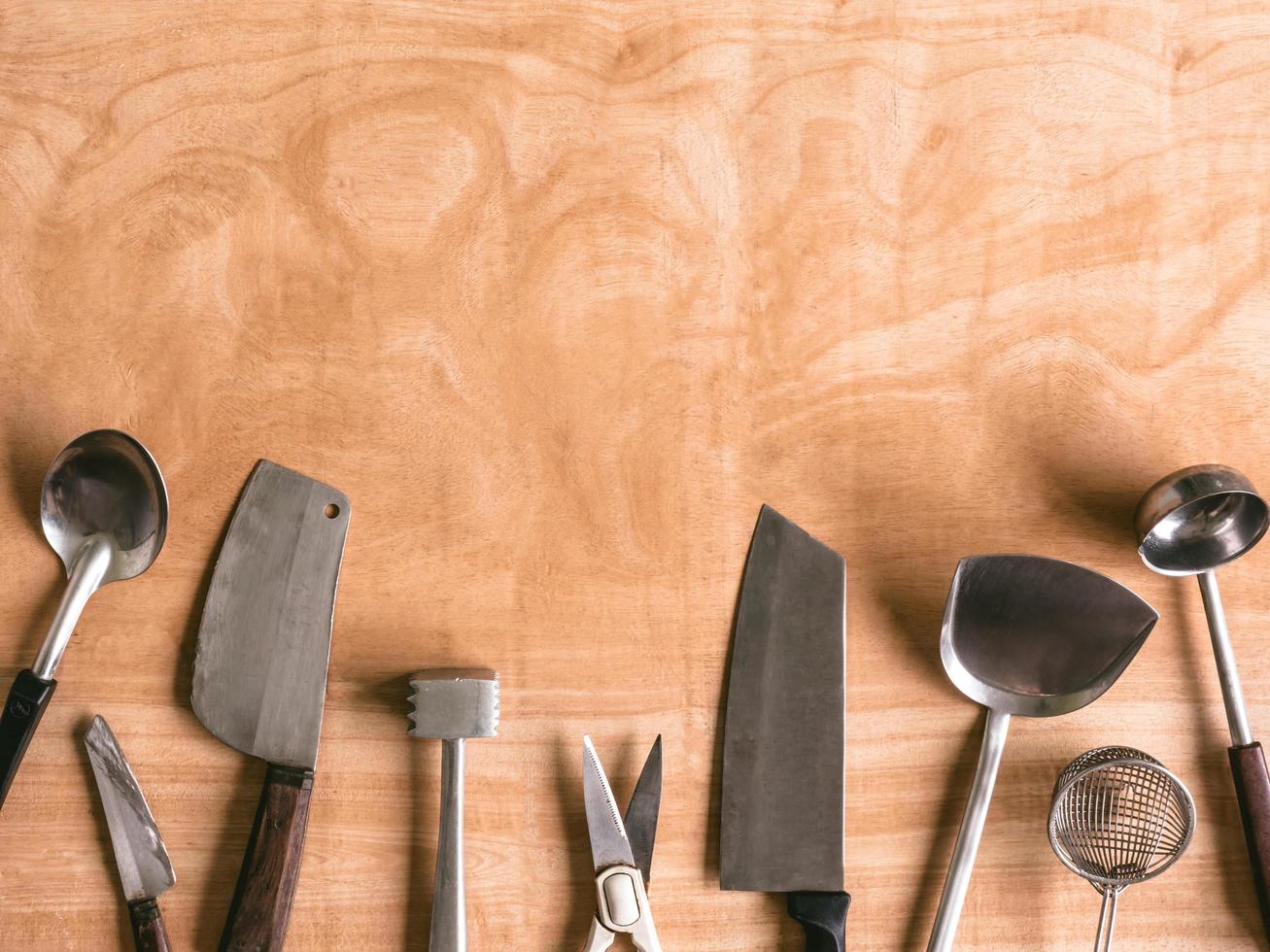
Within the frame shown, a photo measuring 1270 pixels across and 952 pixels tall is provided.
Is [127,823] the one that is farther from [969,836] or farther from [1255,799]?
[1255,799]

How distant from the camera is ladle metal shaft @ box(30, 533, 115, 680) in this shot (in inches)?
29.0

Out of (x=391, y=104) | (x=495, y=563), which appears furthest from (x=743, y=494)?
(x=391, y=104)

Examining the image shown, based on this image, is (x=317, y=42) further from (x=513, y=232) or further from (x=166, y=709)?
(x=166, y=709)

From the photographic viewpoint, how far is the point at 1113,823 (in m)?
0.77

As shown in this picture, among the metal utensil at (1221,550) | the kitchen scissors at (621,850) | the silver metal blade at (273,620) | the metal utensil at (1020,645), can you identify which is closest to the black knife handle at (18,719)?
the silver metal blade at (273,620)

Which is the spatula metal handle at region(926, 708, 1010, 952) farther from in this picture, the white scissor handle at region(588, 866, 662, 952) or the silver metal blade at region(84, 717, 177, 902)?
the silver metal blade at region(84, 717, 177, 902)

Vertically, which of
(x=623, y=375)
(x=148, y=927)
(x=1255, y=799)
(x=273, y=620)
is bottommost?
(x=148, y=927)

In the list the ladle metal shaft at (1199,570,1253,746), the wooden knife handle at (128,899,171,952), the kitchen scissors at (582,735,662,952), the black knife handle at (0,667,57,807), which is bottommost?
the wooden knife handle at (128,899,171,952)

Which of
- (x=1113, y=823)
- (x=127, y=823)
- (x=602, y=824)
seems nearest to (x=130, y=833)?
(x=127, y=823)

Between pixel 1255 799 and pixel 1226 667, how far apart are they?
11cm

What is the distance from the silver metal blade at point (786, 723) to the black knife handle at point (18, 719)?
56cm

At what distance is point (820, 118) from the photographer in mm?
819

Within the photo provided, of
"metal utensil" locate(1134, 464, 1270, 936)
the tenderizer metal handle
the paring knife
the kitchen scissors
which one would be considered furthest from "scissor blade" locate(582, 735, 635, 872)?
"metal utensil" locate(1134, 464, 1270, 936)

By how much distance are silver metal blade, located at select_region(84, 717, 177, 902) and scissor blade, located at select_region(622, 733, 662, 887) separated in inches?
15.1
